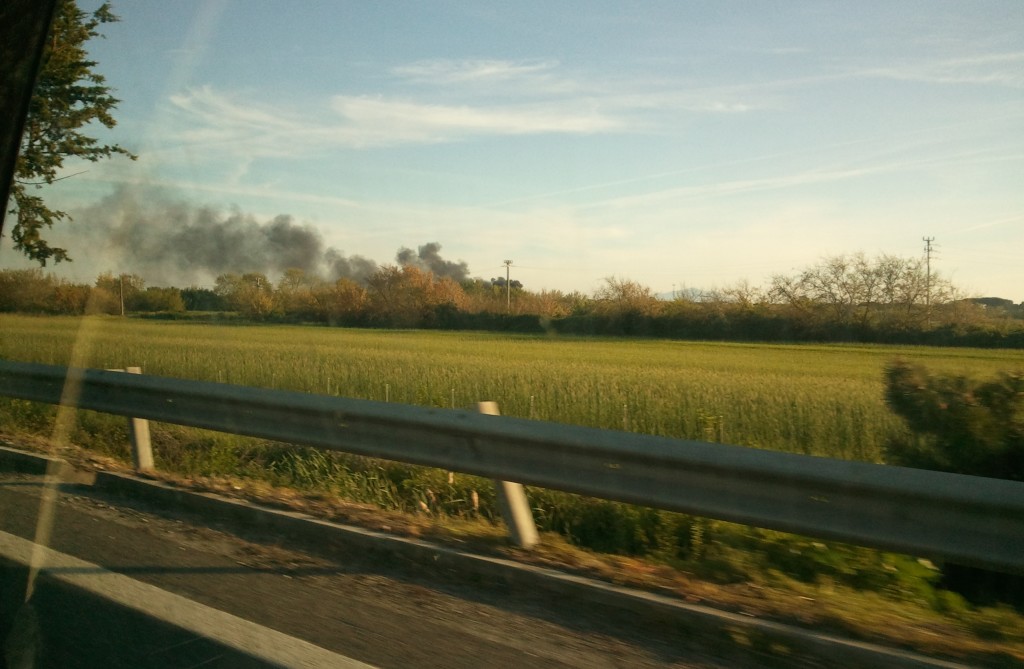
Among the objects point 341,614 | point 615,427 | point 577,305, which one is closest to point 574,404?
point 615,427

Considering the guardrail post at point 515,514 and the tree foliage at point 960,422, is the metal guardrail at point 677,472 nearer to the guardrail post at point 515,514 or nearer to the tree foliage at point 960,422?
the guardrail post at point 515,514

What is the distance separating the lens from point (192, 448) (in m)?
8.59

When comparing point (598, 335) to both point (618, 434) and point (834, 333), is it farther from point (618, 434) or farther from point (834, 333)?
point (618, 434)

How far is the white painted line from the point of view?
12.2 feet

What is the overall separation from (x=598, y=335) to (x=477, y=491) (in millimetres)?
26475

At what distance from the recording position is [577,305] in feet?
113

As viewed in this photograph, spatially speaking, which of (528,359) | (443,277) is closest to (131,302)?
(528,359)

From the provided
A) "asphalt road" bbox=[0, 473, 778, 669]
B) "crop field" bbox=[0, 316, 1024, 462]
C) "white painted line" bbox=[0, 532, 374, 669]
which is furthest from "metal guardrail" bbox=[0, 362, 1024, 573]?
"crop field" bbox=[0, 316, 1024, 462]

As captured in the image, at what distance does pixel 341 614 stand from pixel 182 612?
0.76 meters

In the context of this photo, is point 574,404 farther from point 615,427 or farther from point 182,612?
point 182,612

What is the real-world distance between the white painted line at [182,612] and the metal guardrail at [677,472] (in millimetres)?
1518

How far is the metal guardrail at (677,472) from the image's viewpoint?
12.1 ft

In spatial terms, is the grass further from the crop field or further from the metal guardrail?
the metal guardrail

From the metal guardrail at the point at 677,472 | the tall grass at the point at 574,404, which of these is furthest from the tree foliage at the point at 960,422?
the metal guardrail at the point at 677,472
